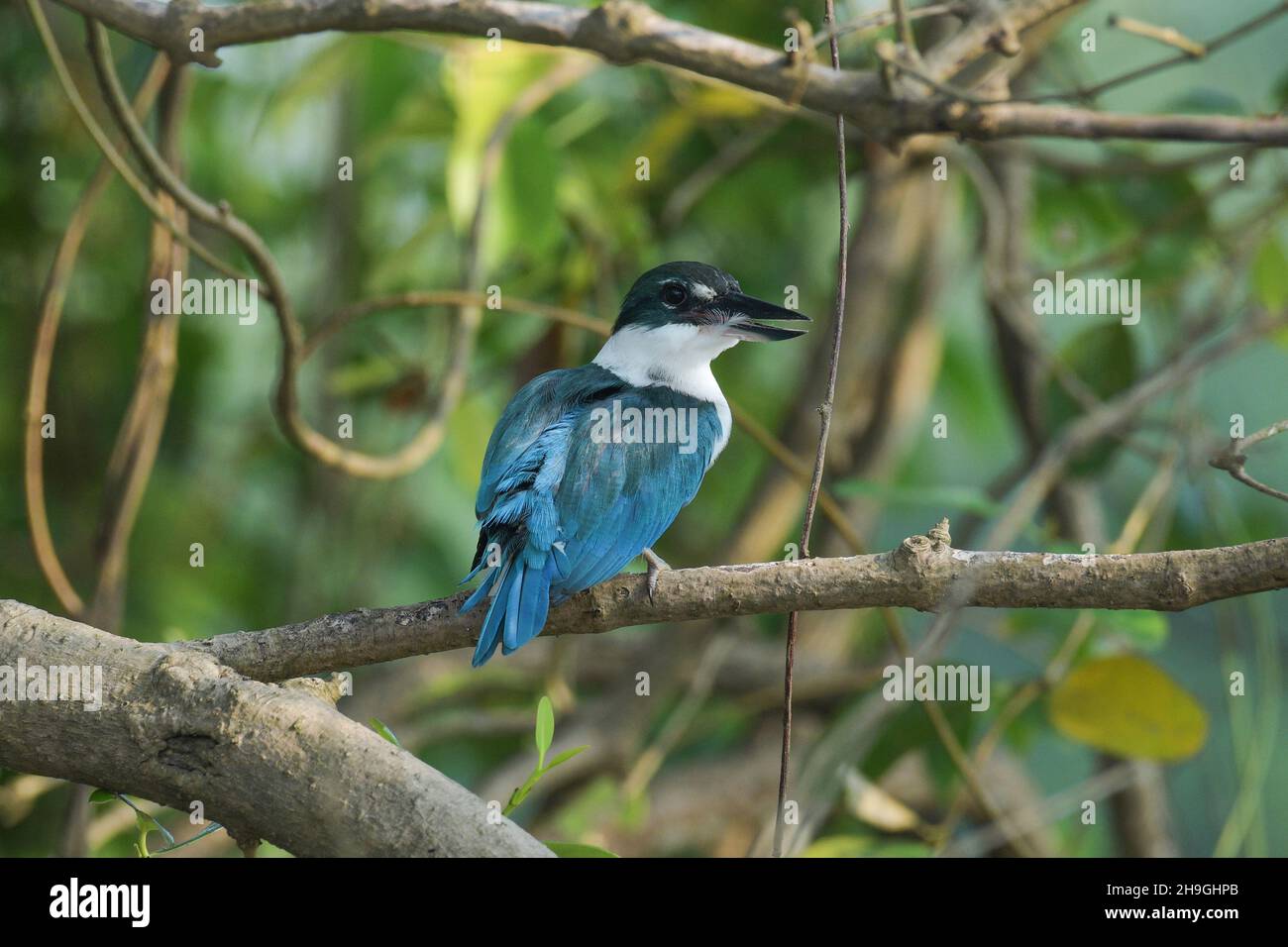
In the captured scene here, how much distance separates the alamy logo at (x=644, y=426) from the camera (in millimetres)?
2191

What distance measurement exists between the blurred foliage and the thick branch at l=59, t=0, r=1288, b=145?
99 cm

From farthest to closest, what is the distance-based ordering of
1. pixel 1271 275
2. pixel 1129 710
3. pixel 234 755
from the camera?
Result: pixel 1271 275, pixel 1129 710, pixel 234 755

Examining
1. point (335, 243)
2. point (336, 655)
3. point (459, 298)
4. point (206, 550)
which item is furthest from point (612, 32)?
point (206, 550)

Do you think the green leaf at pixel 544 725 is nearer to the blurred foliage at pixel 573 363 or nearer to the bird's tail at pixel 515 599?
the bird's tail at pixel 515 599

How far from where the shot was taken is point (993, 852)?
11.7 ft

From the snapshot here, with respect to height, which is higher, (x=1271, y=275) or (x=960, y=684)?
(x=1271, y=275)

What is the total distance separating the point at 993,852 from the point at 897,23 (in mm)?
2400

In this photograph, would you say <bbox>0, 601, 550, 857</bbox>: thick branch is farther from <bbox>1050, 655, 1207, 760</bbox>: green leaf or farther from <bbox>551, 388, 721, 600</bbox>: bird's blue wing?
<bbox>1050, 655, 1207, 760</bbox>: green leaf

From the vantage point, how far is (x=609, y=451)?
2.16m

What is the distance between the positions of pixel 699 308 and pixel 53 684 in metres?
1.40

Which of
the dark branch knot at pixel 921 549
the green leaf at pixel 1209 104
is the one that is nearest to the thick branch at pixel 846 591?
the dark branch knot at pixel 921 549

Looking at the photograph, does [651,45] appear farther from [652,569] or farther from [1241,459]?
[1241,459]
